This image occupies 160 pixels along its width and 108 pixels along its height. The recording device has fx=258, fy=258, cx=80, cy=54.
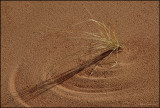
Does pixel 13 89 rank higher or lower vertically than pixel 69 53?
lower

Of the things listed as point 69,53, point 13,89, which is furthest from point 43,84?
point 69,53

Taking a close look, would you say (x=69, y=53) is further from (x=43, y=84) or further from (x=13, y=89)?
(x=13, y=89)

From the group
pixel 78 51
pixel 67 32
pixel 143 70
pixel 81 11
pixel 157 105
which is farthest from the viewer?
pixel 81 11

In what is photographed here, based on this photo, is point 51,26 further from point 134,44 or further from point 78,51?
point 134,44

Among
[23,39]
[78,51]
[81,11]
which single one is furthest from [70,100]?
[81,11]

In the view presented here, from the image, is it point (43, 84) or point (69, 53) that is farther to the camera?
point (69, 53)

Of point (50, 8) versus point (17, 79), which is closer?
point (17, 79)

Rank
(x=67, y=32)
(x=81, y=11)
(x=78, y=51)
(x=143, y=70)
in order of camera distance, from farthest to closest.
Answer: (x=81, y=11), (x=67, y=32), (x=78, y=51), (x=143, y=70)

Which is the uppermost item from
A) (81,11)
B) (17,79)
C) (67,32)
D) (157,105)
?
(81,11)
